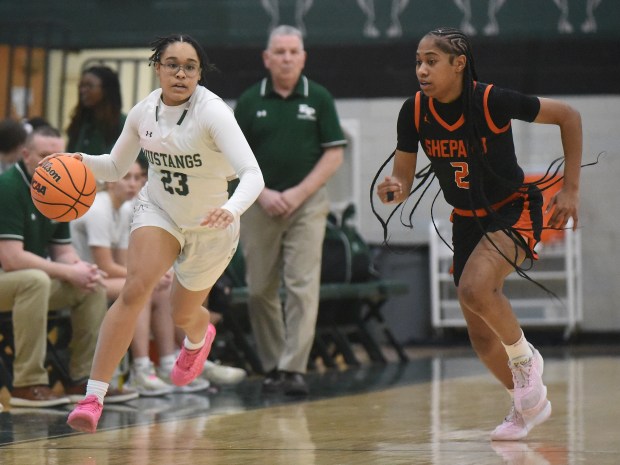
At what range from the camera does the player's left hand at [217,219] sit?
3.81 metres

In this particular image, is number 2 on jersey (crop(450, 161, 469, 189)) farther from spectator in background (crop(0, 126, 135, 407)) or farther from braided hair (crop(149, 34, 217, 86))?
spectator in background (crop(0, 126, 135, 407))

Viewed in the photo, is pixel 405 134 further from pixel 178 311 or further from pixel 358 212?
pixel 358 212

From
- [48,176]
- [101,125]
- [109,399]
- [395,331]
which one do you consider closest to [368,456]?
[48,176]

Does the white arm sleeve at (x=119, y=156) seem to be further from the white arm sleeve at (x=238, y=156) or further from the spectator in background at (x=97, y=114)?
the spectator in background at (x=97, y=114)

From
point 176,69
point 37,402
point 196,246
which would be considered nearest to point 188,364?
point 196,246

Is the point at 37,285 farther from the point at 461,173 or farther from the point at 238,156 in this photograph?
the point at 461,173

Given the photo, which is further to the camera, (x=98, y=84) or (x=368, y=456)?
(x=98, y=84)

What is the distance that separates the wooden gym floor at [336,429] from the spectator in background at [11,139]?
1.73 m

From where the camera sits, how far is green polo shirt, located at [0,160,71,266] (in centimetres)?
557

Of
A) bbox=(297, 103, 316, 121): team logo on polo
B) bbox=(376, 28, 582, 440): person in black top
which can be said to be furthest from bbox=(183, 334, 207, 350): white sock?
bbox=(297, 103, 316, 121): team logo on polo

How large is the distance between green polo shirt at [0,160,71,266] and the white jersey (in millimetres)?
1247

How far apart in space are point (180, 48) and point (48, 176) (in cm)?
69

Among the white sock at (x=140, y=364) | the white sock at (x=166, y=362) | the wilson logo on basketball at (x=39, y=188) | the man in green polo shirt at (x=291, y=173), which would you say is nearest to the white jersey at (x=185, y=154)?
the wilson logo on basketball at (x=39, y=188)

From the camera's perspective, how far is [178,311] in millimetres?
4727
